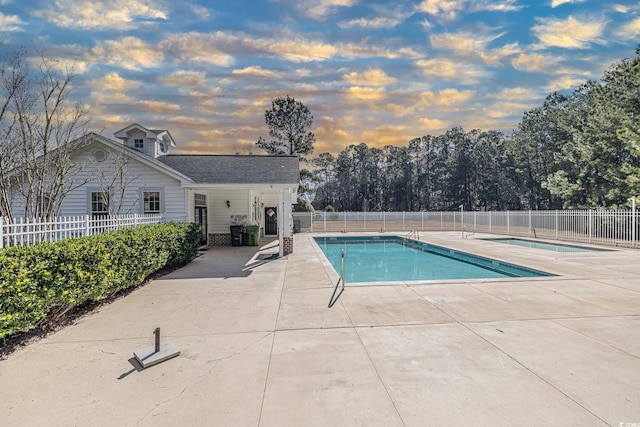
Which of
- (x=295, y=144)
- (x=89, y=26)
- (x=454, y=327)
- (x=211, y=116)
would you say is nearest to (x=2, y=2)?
(x=89, y=26)

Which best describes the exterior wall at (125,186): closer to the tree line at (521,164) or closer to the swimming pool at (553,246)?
the swimming pool at (553,246)

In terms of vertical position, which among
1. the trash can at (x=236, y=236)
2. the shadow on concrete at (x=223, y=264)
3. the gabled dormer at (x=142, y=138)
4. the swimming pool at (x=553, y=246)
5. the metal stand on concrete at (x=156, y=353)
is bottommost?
the swimming pool at (x=553, y=246)

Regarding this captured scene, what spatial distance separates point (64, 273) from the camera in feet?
15.1

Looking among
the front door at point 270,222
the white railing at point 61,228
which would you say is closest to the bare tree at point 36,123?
the white railing at point 61,228

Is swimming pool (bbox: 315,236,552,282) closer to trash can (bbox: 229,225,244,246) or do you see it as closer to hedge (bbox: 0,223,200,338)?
trash can (bbox: 229,225,244,246)

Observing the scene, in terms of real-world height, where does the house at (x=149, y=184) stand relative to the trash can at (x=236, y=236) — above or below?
above

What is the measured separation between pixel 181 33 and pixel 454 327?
13.6 metres

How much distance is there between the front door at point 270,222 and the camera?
22266 millimetres

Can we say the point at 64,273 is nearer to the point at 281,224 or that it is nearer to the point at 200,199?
the point at 281,224

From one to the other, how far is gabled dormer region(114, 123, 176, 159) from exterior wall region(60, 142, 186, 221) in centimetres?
409

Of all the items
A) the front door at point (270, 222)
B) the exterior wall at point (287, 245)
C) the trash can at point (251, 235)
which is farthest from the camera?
the front door at point (270, 222)

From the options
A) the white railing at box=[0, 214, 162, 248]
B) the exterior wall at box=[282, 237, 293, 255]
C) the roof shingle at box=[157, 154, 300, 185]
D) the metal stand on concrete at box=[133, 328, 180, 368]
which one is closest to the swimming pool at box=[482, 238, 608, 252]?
the exterior wall at box=[282, 237, 293, 255]

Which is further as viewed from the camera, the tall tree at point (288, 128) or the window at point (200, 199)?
the tall tree at point (288, 128)

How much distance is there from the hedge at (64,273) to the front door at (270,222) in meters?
14.6
